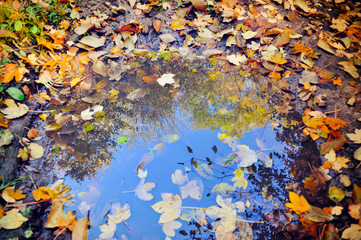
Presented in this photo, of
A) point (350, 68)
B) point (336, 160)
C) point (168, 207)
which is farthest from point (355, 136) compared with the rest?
point (168, 207)

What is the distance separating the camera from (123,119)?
6.19 ft

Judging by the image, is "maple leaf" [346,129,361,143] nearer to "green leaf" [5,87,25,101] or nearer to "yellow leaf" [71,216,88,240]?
"yellow leaf" [71,216,88,240]

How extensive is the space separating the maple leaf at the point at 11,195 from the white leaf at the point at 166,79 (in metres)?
1.49

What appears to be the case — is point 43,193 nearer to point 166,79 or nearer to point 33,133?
point 33,133

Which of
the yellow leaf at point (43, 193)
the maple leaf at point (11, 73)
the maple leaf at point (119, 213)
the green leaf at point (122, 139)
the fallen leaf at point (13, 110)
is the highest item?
the maple leaf at point (11, 73)

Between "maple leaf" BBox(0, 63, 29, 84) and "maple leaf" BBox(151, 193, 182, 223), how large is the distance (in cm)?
174

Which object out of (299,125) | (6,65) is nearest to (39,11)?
(6,65)

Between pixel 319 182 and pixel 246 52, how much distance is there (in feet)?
5.15

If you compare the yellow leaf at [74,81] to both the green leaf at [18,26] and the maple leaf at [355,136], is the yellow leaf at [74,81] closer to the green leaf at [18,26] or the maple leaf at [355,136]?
the green leaf at [18,26]

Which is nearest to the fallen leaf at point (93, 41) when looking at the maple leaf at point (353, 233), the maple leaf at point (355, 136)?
the maple leaf at point (355, 136)

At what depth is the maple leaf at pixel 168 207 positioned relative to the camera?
138cm

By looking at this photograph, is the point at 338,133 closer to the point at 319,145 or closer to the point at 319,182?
the point at 319,145

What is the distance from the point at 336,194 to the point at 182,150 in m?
1.19

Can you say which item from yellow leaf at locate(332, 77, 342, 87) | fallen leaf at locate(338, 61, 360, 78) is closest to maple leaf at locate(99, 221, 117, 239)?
yellow leaf at locate(332, 77, 342, 87)
